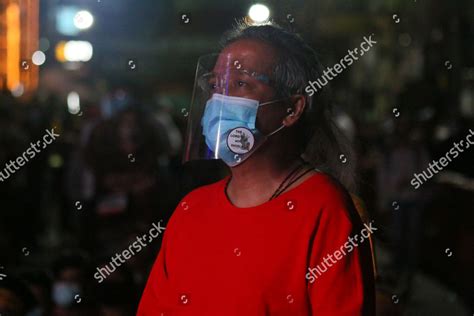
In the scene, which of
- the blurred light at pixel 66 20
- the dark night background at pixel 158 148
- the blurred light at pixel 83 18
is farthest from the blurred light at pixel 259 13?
the blurred light at pixel 66 20

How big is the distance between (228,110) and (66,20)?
2.76 meters

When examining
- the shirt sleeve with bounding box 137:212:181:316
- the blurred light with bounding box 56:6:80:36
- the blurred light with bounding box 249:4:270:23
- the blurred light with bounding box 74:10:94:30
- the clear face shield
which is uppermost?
the blurred light with bounding box 56:6:80:36

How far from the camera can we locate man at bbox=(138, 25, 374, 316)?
236 centimetres

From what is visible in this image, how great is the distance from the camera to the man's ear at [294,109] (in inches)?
101

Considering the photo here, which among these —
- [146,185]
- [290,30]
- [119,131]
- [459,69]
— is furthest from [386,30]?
[290,30]

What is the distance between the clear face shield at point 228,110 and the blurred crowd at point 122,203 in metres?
0.31

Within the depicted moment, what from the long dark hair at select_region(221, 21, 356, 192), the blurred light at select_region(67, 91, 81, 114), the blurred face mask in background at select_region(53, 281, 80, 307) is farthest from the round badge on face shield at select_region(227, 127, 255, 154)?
the blurred light at select_region(67, 91, 81, 114)

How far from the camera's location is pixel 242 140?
2.54m

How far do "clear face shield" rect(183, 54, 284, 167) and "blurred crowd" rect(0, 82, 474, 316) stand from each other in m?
0.31

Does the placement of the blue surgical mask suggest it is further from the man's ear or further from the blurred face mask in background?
the blurred face mask in background

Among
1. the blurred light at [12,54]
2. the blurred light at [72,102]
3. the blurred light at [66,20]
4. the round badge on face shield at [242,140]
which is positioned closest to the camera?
the round badge on face shield at [242,140]

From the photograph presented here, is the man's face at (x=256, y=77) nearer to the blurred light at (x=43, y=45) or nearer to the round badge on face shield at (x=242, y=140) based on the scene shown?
the round badge on face shield at (x=242, y=140)

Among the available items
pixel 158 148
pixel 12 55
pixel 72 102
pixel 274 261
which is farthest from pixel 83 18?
pixel 72 102

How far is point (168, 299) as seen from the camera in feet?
8.29
